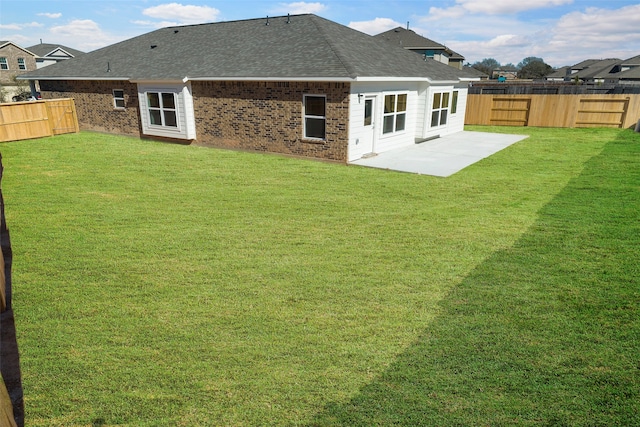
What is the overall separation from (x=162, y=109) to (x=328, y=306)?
16397mm

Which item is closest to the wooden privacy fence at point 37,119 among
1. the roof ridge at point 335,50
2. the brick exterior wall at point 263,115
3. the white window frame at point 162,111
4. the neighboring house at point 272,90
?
the neighboring house at point 272,90

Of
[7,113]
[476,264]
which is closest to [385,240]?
[476,264]

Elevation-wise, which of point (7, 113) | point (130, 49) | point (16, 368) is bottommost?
point (16, 368)

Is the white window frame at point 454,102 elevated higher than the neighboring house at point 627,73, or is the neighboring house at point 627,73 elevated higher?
the neighboring house at point 627,73

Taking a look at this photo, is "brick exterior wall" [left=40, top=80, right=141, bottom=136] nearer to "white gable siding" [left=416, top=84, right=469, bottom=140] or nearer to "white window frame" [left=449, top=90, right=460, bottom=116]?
"white gable siding" [left=416, top=84, right=469, bottom=140]

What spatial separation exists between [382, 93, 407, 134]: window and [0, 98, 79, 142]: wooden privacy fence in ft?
54.3

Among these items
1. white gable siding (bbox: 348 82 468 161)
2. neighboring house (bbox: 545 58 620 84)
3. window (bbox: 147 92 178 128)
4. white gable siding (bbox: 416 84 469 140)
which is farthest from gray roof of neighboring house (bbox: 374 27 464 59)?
window (bbox: 147 92 178 128)

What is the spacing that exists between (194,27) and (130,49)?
153 inches

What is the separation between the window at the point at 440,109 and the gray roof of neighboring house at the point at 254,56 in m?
0.87

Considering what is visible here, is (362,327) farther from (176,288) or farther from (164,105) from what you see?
(164,105)

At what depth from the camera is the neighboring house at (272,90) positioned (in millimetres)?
14414

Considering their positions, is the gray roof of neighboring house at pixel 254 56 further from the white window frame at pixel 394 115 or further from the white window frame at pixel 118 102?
the white window frame at pixel 118 102

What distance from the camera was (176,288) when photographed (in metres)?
5.62

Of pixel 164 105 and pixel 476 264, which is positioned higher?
pixel 164 105
